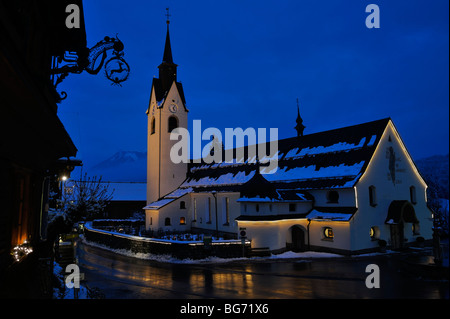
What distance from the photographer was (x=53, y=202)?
20.5 metres

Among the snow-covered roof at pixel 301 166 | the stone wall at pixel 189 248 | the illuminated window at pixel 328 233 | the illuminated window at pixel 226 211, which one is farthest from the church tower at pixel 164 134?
the illuminated window at pixel 328 233

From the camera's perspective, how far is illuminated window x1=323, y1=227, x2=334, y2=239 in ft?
82.6

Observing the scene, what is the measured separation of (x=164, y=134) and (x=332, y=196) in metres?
24.7

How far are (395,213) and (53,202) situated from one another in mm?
25114

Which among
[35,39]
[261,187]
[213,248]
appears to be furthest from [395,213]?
[35,39]

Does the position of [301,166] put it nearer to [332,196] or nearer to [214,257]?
[332,196]

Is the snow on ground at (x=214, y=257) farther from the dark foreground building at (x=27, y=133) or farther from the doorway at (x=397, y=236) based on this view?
the dark foreground building at (x=27, y=133)

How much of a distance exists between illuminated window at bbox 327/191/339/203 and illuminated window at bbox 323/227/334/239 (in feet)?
7.72

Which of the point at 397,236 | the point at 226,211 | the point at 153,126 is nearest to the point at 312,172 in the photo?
the point at 397,236

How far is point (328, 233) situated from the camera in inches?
1001

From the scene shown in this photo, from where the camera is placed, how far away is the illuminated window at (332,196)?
26.0m

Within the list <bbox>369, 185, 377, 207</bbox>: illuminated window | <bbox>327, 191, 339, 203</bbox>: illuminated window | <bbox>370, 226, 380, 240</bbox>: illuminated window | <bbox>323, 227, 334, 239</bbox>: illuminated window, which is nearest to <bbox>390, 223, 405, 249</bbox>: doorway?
<bbox>370, 226, 380, 240</bbox>: illuminated window

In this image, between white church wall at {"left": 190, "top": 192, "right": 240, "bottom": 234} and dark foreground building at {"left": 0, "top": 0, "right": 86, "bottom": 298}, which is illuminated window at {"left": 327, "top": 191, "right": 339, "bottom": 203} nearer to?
white church wall at {"left": 190, "top": 192, "right": 240, "bottom": 234}
